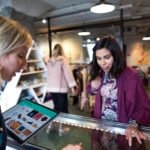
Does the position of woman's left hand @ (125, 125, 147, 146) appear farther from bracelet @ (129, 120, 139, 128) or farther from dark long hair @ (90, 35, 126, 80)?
dark long hair @ (90, 35, 126, 80)

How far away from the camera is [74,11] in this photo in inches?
197

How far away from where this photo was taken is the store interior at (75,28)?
402 cm

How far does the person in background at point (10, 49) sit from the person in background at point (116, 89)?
69 centimetres

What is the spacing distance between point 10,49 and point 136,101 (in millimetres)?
866

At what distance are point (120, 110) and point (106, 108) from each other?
105 mm

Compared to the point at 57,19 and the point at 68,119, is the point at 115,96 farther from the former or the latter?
the point at 57,19

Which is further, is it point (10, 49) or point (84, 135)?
point (84, 135)

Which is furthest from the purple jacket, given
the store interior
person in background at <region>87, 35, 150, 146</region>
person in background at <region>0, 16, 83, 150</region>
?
the store interior

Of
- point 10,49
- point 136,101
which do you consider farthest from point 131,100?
point 10,49

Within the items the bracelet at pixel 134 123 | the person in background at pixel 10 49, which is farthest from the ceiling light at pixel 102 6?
the person in background at pixel 10 49

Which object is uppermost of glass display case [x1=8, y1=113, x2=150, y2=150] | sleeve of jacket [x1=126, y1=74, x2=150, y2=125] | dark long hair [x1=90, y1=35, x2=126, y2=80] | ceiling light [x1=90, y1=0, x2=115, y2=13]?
ceiling light [x1=90, y1=0, x2=115, y2=13]

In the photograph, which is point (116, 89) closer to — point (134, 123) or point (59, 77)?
point (134, 123)

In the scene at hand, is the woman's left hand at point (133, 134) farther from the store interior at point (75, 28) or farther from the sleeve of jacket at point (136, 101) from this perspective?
the store interior at point (75, 28)

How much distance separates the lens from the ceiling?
3998 millimetres
